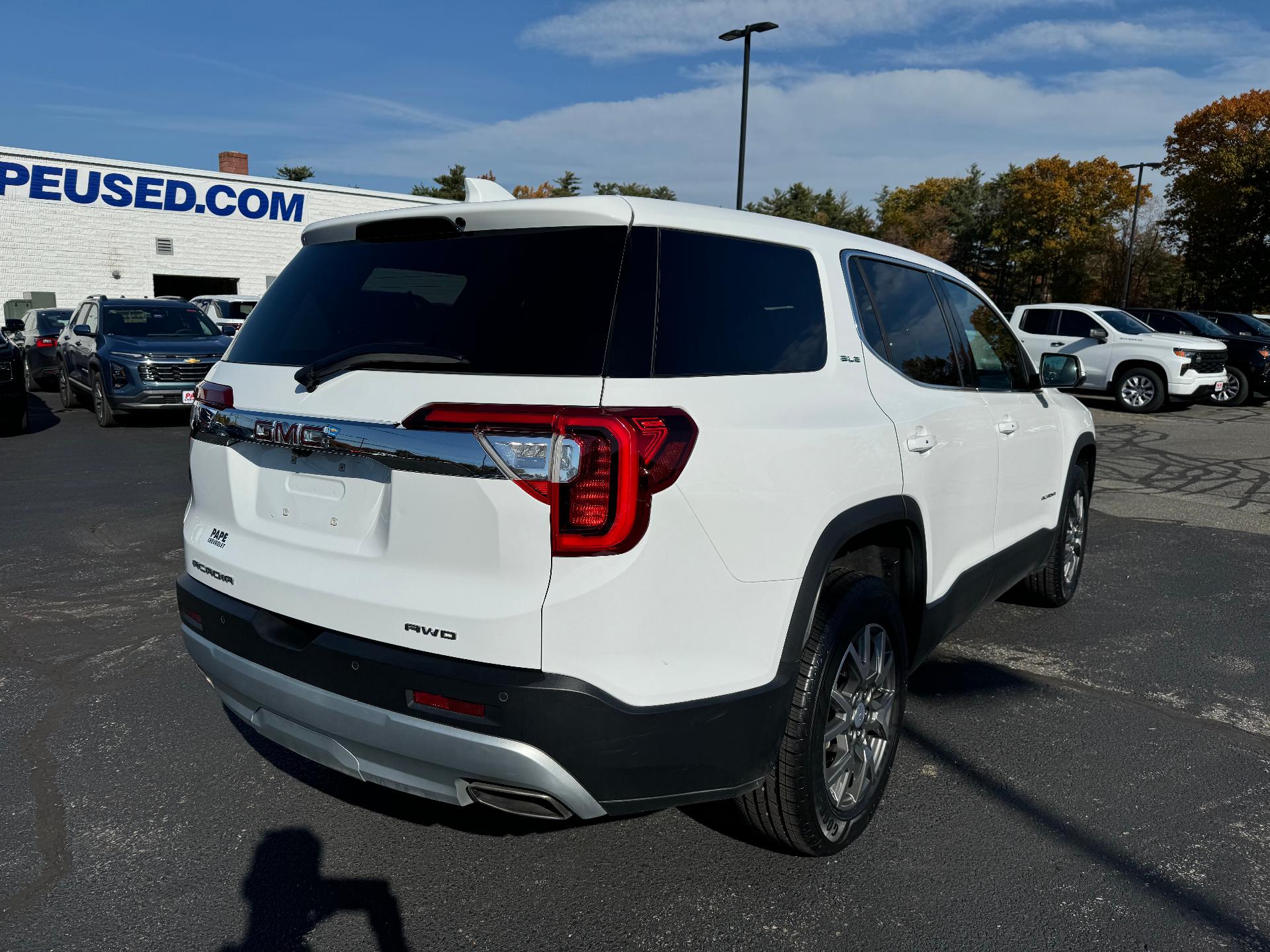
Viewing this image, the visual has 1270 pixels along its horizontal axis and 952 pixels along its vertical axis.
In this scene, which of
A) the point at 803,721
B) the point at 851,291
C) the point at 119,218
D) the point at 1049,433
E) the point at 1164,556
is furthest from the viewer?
the point at 119,218

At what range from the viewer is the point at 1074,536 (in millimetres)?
5285

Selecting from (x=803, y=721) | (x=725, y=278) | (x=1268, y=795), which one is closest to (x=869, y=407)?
(x=725, y=278)

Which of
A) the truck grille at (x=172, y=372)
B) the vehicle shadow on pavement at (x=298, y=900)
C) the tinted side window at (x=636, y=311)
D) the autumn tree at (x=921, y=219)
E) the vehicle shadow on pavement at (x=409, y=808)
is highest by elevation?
the autumn tree at (x=921, y=219)

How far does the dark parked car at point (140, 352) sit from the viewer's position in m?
12.6

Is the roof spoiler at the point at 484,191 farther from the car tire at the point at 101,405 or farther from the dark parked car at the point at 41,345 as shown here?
the dark parked car at the point at 41,345

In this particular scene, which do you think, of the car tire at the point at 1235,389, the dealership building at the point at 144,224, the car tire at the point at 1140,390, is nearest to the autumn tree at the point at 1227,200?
the car tire at the point at 1235,389

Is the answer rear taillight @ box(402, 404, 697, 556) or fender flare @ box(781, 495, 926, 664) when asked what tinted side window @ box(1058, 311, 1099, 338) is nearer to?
fender flare @ box(781, 495, 926, 664)

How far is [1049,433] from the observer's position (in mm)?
4520

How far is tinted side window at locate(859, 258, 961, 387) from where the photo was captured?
10.5 feet

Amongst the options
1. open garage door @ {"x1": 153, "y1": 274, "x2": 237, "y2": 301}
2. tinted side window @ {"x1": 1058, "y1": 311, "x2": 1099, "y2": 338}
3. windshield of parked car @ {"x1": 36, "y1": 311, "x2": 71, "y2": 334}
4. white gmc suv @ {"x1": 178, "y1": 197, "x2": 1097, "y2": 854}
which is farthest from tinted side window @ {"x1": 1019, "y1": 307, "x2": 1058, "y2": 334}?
open garage door @ {"x1": 153, "y1": 274, "x2": 237, "y2": 301}

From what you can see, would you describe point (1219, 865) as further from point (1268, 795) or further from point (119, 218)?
point (119, 218)

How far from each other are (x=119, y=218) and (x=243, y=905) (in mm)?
30152

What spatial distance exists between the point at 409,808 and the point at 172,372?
11300 mm

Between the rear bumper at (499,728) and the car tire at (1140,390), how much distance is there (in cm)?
1602
